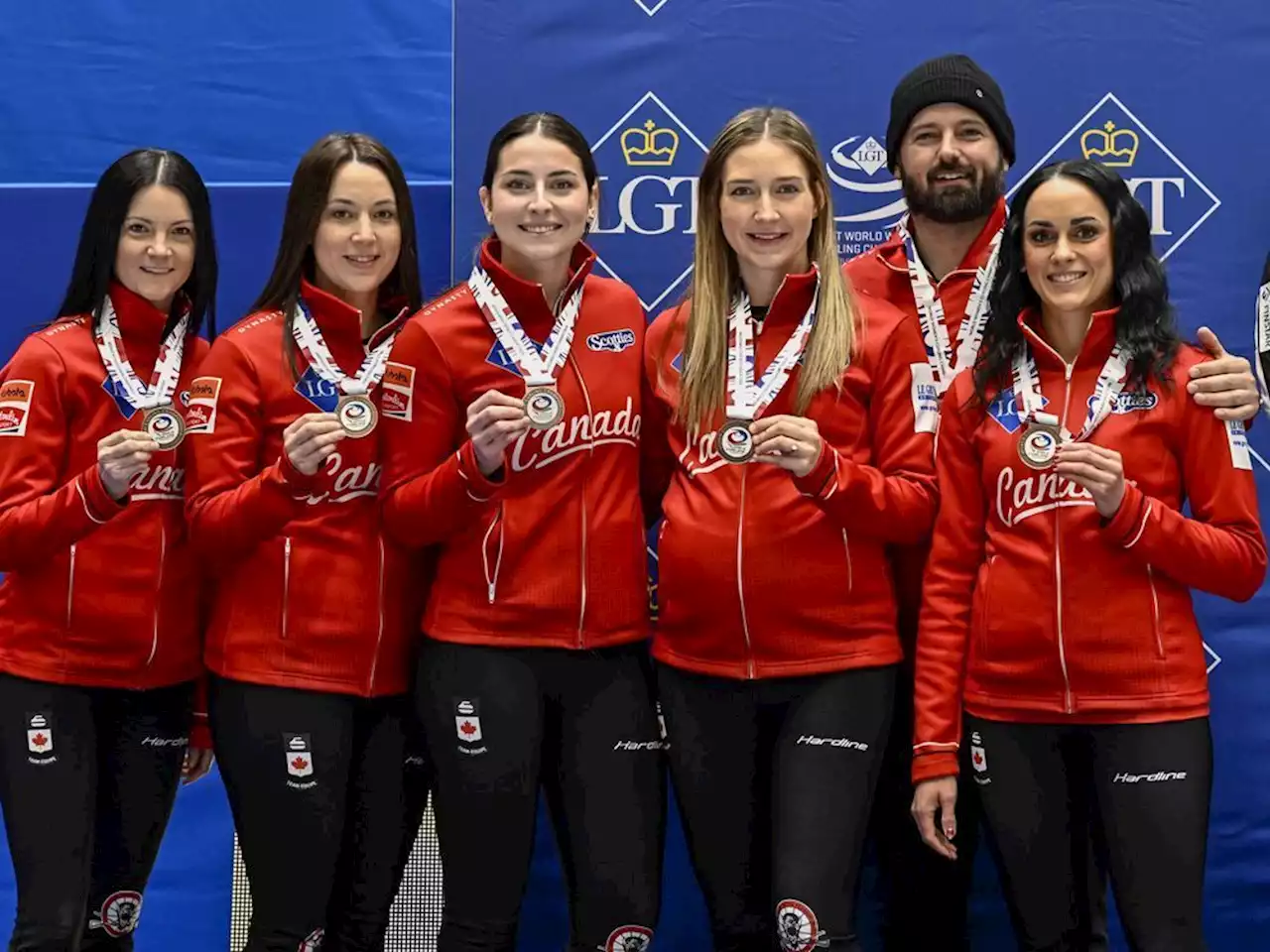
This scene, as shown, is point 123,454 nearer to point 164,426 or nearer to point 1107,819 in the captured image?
point 164,426

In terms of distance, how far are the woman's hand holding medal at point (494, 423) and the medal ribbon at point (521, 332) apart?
0.21 metres

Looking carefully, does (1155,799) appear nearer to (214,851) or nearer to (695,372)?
(695,372)

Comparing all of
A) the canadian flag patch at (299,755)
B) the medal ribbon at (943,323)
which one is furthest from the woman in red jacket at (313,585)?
the medal ribbon at (943,323)

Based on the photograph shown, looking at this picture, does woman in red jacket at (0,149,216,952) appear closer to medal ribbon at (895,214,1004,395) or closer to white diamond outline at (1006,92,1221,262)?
medal ribbon at (895,214,1004,395)

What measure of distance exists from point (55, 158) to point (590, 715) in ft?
8.71

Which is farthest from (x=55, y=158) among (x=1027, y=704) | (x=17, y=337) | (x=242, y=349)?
(x=1027, y=704)

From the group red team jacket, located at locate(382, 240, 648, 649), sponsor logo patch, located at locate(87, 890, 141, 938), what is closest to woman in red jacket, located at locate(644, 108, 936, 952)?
red team jacket, located at locate(382, 240, 648, 649)

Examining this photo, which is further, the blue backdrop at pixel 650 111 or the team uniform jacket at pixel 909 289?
the blue backdrop at pixel 650 111

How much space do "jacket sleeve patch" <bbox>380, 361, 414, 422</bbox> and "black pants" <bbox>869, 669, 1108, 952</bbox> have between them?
4.35 ft

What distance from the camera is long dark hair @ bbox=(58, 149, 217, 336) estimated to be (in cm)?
362

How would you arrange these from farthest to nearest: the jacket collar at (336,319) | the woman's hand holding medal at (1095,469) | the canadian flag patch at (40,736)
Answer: the jacket collar at (336,319) → the canadian flag patch at (40,736) → the woman's hand holding medal at (1095,469)

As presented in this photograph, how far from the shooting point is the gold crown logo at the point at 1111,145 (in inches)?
168

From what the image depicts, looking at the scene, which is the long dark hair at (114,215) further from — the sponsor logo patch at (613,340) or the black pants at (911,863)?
the black pants at (911,863)

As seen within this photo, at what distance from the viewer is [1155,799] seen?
2.92 m
